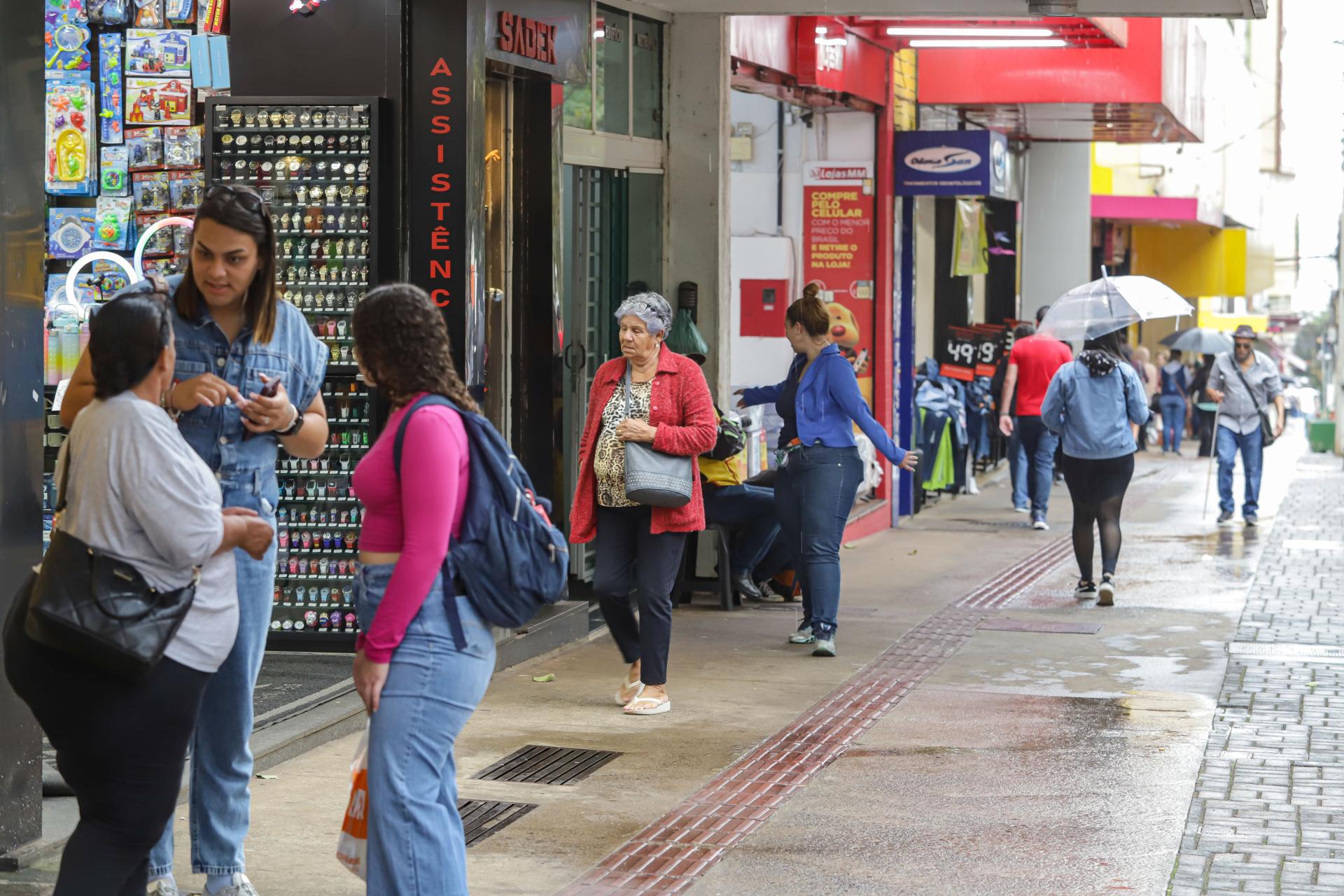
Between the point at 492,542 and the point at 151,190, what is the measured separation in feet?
15.1

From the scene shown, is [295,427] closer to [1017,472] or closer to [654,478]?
[654,478]

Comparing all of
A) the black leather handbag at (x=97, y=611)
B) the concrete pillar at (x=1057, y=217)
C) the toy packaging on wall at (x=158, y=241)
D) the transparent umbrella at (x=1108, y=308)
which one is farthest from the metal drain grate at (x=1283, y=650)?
the concrete pillar at (x=1057, y=217)

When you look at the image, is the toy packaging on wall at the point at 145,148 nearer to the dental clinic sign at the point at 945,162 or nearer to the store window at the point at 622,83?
the store window at the point at 622,83

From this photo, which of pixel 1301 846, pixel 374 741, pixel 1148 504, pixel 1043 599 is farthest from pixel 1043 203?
pixel 374 741

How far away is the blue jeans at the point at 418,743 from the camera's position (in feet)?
13.4

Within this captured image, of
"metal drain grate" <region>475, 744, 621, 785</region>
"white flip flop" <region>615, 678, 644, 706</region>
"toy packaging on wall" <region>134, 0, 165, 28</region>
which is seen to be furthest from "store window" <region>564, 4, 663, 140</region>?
"metal drain grate" <region>475, 744, 621, 785</region>

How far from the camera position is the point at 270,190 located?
27.0 feet

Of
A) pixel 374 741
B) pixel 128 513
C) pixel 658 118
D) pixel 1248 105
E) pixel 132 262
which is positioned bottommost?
pixel 374 741

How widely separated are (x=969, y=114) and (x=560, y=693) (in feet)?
41.9

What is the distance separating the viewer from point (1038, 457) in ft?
52.5

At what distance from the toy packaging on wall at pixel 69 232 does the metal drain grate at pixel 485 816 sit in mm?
3278

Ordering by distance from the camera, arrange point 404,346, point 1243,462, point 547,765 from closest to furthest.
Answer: point 404,346 < point 547,765 < point 1243,462

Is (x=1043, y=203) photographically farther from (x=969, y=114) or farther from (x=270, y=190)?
(x=270, y=190)

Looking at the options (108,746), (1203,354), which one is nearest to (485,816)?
(108,746)
